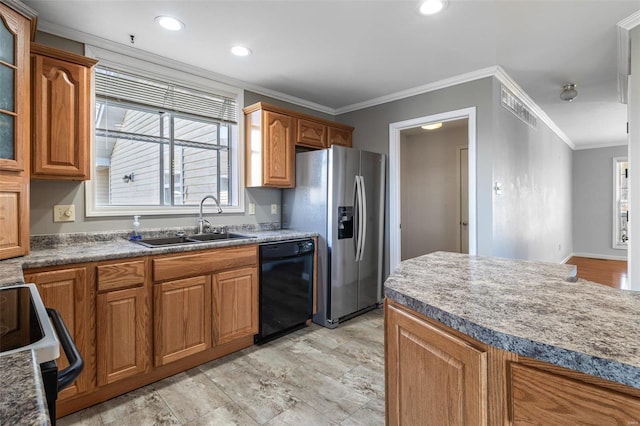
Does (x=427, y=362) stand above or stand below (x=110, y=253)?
below

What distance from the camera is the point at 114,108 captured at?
2.57 metres

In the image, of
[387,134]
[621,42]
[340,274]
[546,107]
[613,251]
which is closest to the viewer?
[621,42]

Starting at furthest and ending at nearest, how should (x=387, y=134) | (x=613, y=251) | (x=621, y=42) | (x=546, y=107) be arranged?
(x=613, y=251) < (x=546, y=107) < (x=387, y=134) < (x=621, y=42)

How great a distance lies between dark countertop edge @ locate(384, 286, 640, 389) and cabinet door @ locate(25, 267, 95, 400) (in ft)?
6.29

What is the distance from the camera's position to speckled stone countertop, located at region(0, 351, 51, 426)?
18.1 inches

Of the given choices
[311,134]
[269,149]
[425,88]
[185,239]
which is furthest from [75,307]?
[425,88]

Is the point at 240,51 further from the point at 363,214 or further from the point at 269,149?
the point at 363,214

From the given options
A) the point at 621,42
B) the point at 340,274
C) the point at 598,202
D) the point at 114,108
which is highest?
the point at 621,42

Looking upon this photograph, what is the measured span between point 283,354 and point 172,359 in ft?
2.69

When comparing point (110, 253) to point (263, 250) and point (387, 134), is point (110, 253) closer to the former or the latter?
point (263, 250)

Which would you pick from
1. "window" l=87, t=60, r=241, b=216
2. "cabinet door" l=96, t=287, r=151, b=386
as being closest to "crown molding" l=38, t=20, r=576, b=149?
"window" l=87, t=60, r=241, b=216

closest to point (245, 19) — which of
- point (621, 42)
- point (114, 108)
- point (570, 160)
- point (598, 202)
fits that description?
point (114, 108)

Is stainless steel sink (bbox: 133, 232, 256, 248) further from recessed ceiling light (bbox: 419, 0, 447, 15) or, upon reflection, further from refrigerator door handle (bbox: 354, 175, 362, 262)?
recessed ceiling light (bbox: 419, 0, 447, 15)

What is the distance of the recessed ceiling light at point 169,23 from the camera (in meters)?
2.12
